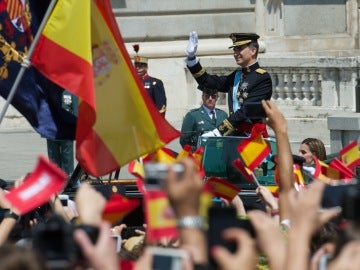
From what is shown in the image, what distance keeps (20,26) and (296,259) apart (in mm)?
4446

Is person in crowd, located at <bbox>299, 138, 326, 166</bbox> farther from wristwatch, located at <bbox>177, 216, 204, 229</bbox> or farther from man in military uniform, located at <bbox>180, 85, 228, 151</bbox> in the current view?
wristwatch, located at <bbox>177, 216, 204, 229</bbox>

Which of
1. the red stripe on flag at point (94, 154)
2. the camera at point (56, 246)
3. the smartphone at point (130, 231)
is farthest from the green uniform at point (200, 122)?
the camera at point (56, 246)

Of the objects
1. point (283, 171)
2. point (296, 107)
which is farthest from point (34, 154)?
point (283, 171)

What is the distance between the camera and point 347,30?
23188 millimetres

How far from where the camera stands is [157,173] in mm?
4977

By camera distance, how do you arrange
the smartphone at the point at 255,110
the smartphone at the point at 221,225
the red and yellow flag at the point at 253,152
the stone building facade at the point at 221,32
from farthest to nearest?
the stone building facade at the point at 221,32 → the red and yellow flag at the point at 253,152 → the smartphone at the point at 255,110 → the smartphone at the point at 221,225

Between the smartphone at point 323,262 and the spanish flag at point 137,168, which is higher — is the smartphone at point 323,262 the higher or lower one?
the higher one

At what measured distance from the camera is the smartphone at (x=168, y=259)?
479 centimetres

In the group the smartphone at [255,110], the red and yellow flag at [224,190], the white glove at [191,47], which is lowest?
the red and yellow flag at [224,190]

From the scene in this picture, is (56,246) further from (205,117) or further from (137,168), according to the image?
(205,117)

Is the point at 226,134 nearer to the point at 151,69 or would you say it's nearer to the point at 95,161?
the point at 95,161

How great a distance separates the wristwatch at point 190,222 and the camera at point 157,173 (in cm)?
15

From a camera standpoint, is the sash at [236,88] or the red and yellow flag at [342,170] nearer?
the red and yellow flag at [342,170]

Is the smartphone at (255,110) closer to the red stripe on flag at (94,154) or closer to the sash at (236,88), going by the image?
the red stripe on flag at (94,154)
